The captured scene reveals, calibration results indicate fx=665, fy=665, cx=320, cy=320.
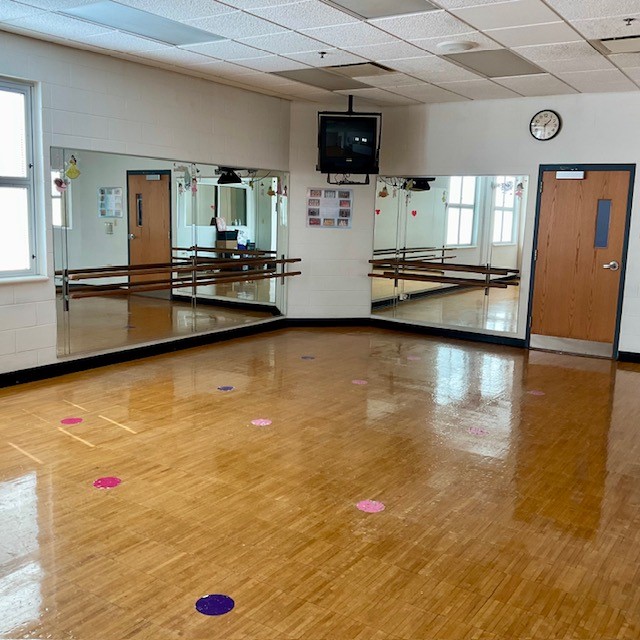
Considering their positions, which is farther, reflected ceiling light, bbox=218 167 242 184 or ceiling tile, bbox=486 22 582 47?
reflected ceiling light, bbox=218 167 242 184

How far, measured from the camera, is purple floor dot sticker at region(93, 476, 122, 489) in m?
3.76

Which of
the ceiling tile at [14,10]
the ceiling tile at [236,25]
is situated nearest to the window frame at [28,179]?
the ceiling tile at [14,10]

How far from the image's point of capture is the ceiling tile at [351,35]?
5.16 meters

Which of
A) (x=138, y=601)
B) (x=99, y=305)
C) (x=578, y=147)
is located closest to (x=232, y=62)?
(x=578, y=147)

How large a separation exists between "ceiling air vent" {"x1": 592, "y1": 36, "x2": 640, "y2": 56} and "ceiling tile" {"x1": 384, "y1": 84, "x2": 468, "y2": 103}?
2126mm

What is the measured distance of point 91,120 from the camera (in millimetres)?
6172

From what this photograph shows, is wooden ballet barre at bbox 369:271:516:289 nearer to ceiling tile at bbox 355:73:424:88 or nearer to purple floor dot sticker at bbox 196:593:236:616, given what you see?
ceiling tile at bbox 355:73:424:88

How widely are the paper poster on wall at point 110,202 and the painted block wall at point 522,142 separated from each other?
387cm

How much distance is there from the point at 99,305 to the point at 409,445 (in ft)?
21.3

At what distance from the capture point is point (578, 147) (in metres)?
7.55

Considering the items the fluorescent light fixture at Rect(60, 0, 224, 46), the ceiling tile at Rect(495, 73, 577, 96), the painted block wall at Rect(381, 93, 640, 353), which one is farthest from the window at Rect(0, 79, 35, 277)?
the painted block wall at Rect(381, 93, 640, 353)

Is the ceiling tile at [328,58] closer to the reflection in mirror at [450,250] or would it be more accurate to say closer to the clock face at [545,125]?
the clock face at [545,125]

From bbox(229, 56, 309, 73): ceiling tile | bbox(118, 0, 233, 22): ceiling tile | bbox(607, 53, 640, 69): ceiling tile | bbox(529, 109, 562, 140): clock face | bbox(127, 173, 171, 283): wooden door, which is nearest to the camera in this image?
bbox(118, 0, 233, 22): ceiling tile

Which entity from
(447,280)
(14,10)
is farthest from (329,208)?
(14,10)
